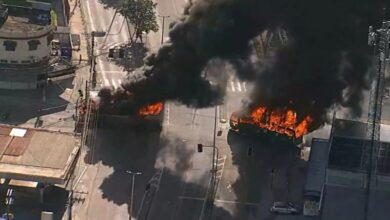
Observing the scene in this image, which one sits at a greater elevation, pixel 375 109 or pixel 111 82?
pixel 111 82

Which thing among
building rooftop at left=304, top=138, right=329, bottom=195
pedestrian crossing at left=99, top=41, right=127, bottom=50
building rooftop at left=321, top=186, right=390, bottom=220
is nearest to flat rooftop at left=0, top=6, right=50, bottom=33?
pedestrian crossing at left=99, top=41, right=127, bottom=50

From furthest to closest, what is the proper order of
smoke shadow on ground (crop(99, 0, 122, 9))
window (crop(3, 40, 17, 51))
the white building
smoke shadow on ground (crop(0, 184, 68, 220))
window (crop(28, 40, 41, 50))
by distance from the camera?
1. smoke shadow on ground (crop(99, 0, 122, 9))
2. window (crop(28, 40, 41, 50))
3. the white building
4. window (crop(3, 40, 17, 51))
5. smoke shadow on ground (crop(0, 184, 68, 220))

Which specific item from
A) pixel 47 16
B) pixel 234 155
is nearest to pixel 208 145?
pixel 234 155

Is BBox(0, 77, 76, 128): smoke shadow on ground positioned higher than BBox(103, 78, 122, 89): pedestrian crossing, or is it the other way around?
BBox(103, 78, 122, 89): pedestrian crossing

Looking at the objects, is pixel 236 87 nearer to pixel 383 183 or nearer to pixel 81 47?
pixel 81 47

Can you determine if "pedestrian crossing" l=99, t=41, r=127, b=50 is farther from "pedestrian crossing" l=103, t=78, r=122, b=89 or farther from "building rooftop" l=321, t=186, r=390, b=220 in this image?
"building rooftop" l=321, t=186, r=390, b=220

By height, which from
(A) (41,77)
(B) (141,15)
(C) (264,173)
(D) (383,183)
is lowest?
(C) (264,173)

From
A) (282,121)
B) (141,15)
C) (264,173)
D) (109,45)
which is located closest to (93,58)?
(109,45)
